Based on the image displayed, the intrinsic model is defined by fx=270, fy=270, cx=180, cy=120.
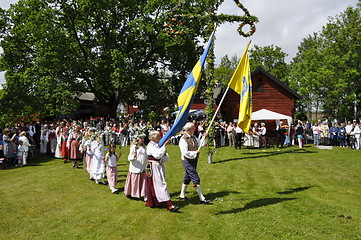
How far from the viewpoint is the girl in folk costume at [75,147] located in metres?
13.4

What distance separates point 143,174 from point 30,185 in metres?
5.17

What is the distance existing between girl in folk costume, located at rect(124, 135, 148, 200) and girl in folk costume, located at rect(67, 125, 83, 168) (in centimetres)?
575

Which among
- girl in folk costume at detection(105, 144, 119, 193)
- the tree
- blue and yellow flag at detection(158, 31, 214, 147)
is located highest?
the tree

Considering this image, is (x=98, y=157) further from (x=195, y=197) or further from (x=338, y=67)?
(x=338, y=67)

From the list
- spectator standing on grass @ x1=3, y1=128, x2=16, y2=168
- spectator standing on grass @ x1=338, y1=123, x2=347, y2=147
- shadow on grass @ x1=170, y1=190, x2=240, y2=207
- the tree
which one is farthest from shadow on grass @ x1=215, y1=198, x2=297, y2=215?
the tree

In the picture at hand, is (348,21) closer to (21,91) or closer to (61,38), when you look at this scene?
(61,38)

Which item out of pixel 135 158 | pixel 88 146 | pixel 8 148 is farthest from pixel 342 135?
pixel 8 148

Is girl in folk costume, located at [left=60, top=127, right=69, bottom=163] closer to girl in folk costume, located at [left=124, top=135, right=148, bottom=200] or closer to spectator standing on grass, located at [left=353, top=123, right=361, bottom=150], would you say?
girl in folk costume, located at [left=124, top=135, right=148, bottom=200]

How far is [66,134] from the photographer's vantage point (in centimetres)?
1515

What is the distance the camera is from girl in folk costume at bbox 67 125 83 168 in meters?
13.4

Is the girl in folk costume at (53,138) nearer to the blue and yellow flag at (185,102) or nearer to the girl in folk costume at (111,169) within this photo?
the girl in folk costume at (111,169)

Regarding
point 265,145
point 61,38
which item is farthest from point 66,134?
point 265,145

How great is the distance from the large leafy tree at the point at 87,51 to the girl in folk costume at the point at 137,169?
1669cm

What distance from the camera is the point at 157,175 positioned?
7.46 metres
